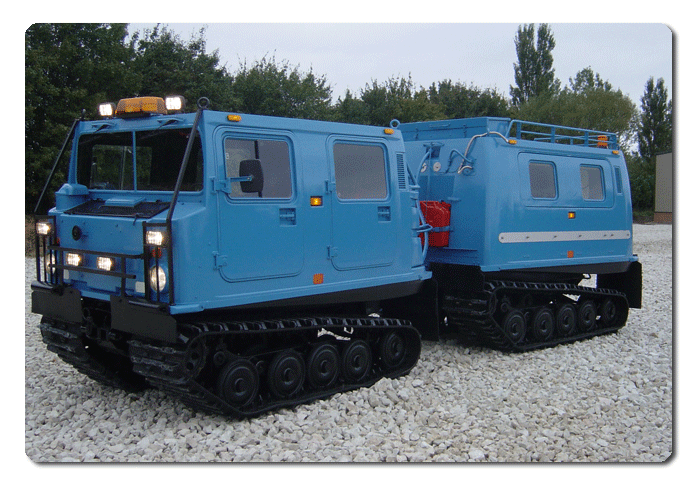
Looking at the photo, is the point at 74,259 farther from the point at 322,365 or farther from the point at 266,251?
the point at 322,365

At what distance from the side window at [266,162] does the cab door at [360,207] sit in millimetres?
546

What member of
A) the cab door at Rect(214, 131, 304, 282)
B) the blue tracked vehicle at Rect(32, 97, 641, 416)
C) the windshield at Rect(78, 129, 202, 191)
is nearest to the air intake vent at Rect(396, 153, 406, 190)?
the blue tracked vehicle at Rect(32, 97, 641, 416)

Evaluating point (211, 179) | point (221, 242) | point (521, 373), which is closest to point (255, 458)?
point (221, 242)

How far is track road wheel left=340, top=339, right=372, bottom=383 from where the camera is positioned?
692 cm

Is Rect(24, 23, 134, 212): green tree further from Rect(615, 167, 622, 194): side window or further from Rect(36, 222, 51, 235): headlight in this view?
Rect(615, 167, 622, 194): side window

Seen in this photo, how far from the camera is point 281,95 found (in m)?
22.7

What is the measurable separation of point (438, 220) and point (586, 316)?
3.17 meters

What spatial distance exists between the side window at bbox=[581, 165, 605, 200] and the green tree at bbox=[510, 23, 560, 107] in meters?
1.66

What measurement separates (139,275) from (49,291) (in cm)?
133

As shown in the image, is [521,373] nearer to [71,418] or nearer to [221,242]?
[221,242]

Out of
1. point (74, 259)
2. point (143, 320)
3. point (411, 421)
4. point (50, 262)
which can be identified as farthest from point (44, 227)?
point (411, 421)

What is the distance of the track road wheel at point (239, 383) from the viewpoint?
5.86 m

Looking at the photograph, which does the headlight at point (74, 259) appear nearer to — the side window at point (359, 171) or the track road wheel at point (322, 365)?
the track road wheel at point (322, 365)

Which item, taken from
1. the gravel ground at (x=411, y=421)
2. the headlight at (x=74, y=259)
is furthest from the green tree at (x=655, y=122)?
the headlight at (x=74, y=259)
